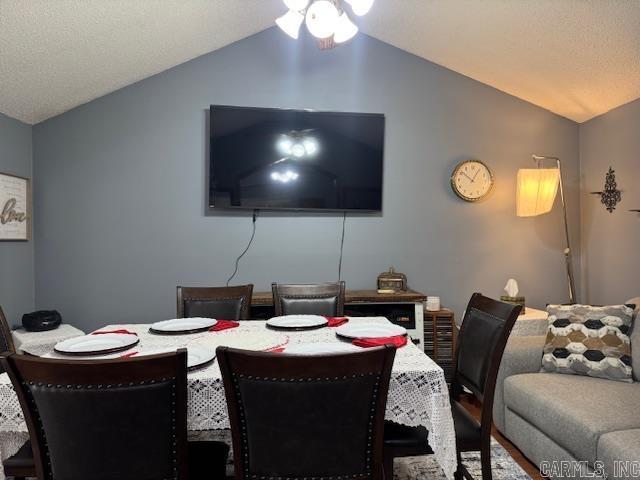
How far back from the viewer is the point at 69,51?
8.59 feet

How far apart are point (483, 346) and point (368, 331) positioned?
463mm

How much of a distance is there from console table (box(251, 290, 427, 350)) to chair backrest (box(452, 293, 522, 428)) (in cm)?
110

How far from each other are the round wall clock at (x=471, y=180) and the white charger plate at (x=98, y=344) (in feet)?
8.87

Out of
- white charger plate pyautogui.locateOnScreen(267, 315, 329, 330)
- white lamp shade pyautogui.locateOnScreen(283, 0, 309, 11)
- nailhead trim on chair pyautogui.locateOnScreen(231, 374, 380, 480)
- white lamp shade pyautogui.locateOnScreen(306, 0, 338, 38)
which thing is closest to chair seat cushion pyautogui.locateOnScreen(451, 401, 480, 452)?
nailhead trim on chair pyautogui.locateOnScreen(231, 374, 380, 480)

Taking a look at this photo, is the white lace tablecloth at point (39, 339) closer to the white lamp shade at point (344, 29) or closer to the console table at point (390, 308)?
the console table at point (390, 308)

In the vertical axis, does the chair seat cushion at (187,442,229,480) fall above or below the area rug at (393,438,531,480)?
above

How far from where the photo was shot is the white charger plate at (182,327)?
1.87 meters

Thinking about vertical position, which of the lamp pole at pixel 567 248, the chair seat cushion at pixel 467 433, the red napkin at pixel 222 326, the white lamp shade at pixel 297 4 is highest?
the white lamp shade at pixel 297 4

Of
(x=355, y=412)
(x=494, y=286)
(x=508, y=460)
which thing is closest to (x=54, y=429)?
(x=355, y=412)

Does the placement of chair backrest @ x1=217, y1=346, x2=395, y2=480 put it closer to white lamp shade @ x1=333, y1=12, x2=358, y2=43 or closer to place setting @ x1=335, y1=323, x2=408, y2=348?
place setting @ x1=335, y1=323, x2=408, y2=348

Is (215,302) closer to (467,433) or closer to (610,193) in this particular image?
(467,433)

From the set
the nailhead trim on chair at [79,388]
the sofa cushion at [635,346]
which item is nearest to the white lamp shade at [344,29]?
the nailhead trim on chair at [79,388]

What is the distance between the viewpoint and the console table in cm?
303

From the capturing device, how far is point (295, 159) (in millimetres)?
3316
